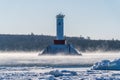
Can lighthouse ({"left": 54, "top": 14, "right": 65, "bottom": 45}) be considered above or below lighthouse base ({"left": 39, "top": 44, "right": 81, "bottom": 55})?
above

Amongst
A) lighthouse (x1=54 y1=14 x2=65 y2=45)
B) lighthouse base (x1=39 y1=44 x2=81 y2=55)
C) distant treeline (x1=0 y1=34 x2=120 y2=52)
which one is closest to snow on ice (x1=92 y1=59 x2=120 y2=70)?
lighthouse (x1=54 y1=14 x2=65 y2=45)

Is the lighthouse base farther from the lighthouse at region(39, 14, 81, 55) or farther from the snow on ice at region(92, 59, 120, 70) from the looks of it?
the snow on ice at region(92, 59, 120, 70)

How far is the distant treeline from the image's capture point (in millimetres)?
134000

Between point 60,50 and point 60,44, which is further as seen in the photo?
point 60,50

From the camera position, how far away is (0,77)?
30.5m

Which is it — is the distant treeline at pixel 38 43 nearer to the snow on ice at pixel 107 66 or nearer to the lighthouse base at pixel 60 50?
the lighthouse base at pixel 60 50

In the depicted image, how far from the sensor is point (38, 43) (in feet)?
483

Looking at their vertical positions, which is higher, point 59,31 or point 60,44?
point 59,31

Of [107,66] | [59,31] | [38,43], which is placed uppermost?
[59,31]

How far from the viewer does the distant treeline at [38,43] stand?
134000mm

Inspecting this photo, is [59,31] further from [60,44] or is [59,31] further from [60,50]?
[60,50]

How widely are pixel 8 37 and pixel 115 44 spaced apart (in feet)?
94.9

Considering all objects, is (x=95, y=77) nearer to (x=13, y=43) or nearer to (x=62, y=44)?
(x=62, y=44)

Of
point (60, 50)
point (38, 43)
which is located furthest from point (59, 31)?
point (38, 43)
